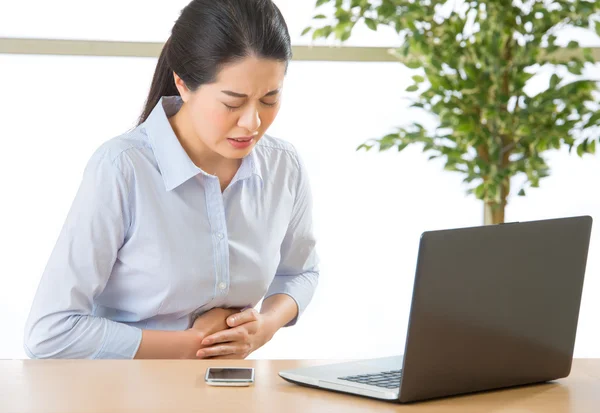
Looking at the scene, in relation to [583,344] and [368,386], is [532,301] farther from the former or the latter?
[583,344]

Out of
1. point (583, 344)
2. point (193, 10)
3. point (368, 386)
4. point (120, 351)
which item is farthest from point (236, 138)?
point (583, 344)

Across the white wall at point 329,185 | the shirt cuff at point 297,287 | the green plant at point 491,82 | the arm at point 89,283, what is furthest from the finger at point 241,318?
the white wall at point 329,185

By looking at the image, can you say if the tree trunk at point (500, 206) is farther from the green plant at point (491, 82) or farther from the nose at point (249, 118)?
the nose at point (249, 118)

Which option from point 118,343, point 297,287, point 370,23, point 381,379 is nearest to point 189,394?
point 381,379

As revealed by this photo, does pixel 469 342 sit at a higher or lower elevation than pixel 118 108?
lower

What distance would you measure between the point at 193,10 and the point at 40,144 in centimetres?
182

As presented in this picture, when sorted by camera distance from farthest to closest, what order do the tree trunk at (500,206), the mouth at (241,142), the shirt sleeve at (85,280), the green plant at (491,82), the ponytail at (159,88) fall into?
the tree trunk at (500,206)
the green plant at (491,82)
the ponytail at (159,88)
the mouth at (241,142)
the shirt sleeve at (85,280)

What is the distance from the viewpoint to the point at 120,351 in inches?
70.2

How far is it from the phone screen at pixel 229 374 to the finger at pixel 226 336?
0.37m

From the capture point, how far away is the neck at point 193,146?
197 cm

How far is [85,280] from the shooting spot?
176cm

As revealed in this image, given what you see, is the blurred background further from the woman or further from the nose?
the nose

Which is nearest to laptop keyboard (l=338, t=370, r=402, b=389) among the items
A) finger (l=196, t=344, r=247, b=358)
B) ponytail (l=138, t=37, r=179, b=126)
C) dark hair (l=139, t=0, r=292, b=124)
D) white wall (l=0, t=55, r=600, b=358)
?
finger (l=196, t=344, r=247, b=358)

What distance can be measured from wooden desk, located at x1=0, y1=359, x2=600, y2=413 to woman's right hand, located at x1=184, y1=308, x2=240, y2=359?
264mm
